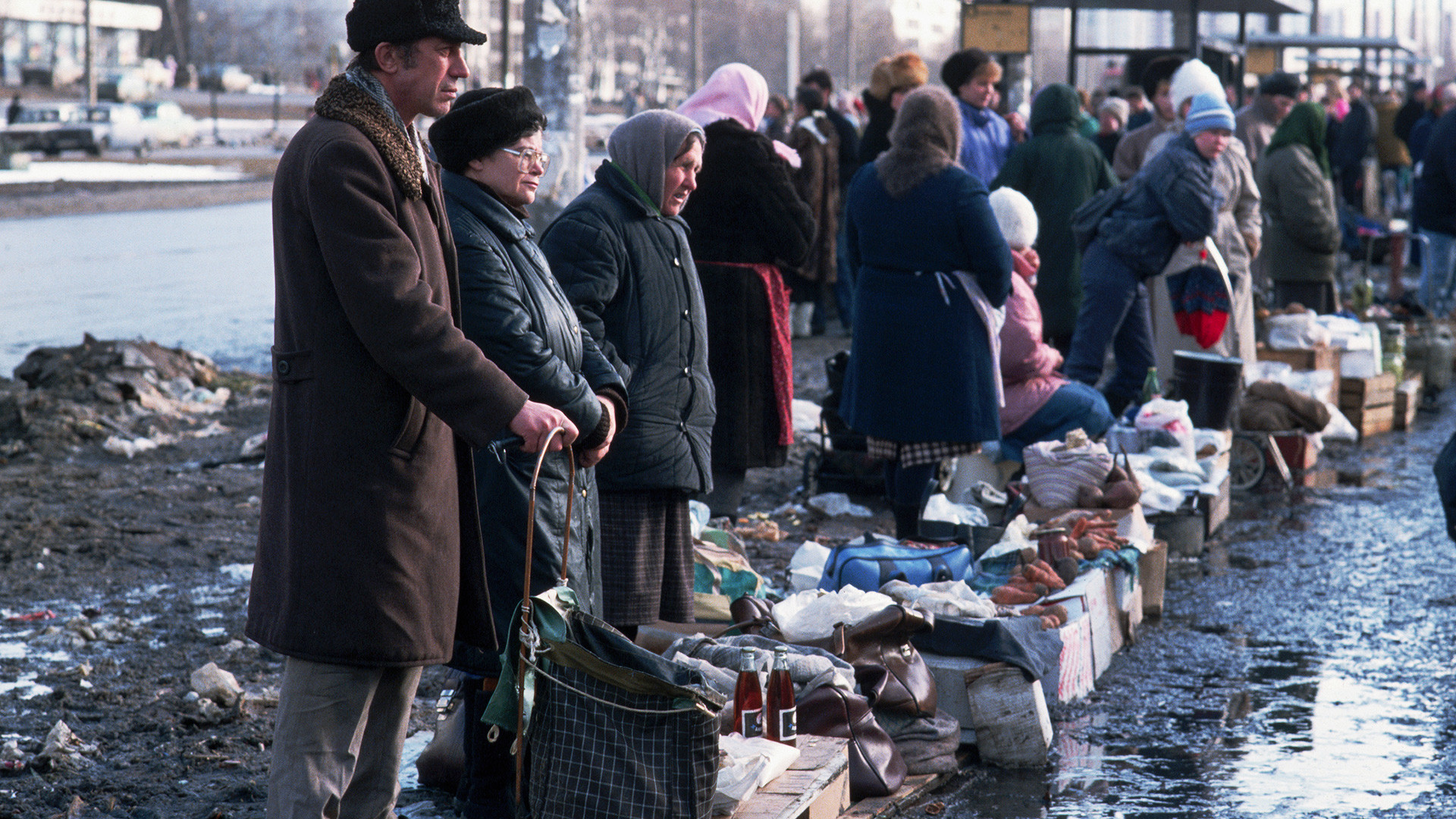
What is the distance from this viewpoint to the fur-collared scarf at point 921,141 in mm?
6152

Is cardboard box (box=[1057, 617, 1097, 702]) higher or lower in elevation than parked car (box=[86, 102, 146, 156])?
lower

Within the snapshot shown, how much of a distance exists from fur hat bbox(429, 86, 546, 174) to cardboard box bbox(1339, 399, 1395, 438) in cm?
727

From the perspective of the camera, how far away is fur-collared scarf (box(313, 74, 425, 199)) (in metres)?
2.83

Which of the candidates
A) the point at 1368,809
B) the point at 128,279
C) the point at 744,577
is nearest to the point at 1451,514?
the point at 1368,809

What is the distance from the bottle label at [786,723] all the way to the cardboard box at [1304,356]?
6.26 metres

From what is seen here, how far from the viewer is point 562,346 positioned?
3.60 meters

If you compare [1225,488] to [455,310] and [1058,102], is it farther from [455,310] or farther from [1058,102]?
[455,310]

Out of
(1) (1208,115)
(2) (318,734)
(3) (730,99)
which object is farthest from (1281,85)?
(2) (318,734)

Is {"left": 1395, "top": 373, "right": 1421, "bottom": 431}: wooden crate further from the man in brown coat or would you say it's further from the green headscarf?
A: the man in brown coat

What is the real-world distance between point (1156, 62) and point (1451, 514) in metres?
8.28

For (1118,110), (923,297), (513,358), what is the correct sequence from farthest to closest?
(1118,110) → (923,297) → (513,358)

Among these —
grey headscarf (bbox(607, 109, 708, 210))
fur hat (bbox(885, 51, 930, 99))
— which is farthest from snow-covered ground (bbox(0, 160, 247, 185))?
grey headscarf (bbox(607, 109, 708, 210))

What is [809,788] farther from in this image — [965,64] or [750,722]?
[965,64]

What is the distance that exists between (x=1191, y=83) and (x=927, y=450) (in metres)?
3.42
